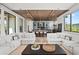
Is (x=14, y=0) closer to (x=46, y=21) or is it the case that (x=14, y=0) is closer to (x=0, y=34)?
(x=0, y=34)

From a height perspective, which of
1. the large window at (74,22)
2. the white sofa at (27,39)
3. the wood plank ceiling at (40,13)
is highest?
the wood plank ceiling at (40,13)

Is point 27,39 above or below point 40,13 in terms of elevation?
below

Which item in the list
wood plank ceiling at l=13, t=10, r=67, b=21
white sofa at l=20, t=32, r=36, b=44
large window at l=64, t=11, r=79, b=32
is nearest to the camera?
large window at l=64, t=11, r=79, b=32

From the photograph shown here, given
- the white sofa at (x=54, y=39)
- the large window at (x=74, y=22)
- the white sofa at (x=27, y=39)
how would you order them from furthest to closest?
the white sofa at (x=27, y=39) → the white sofa at (x=54, y=39) → the large window at (x=74, y=22)

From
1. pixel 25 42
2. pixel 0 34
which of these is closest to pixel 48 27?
pixel 25 42

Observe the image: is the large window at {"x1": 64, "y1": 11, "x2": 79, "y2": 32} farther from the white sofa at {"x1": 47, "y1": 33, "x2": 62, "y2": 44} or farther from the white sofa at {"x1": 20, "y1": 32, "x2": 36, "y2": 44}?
the white sofa at {"x1": 20, "y1": 32, "x2": 36, "y2": 44}

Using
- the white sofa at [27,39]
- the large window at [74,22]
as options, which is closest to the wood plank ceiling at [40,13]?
the large window at [74,22]

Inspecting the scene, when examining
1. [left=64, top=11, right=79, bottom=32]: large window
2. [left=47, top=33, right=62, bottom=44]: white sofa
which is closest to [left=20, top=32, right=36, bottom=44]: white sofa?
[left=47, top=33, right=62, bottom=44]: white sofa

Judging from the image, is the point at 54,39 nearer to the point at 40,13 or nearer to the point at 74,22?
the point at 74,22

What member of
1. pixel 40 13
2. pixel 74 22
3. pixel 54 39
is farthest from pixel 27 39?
pixel 74 22

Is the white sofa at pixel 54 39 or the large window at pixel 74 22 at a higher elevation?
the large window at pixel 74 22

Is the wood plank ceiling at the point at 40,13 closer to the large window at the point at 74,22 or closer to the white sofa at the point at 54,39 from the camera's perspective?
the large window at the point at 74,22
